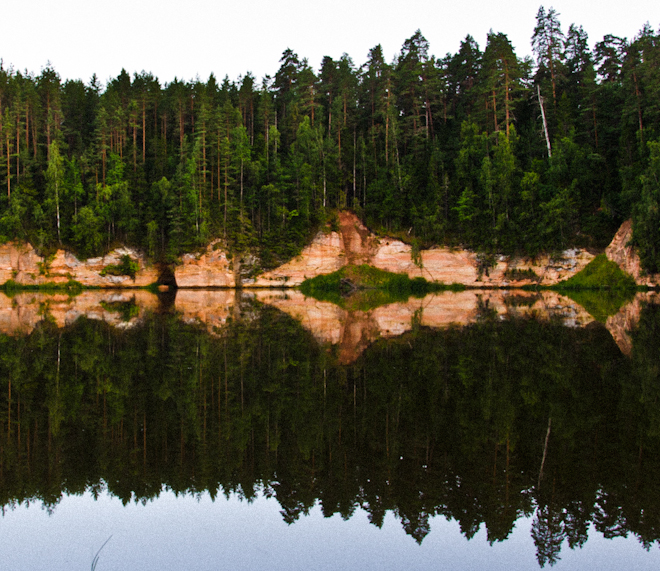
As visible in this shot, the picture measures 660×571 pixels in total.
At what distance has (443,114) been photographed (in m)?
68.2

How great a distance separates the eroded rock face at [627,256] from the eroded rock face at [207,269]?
1583 inches

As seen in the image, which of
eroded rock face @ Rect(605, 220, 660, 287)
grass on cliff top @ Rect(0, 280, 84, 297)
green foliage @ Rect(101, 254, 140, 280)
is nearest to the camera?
eroded rock face @ Rect(605, 220, 660, 287)

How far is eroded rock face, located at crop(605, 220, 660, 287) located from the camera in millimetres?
49219

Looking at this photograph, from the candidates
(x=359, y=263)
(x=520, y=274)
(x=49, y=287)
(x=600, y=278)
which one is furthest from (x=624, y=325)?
(x=49, y=287)

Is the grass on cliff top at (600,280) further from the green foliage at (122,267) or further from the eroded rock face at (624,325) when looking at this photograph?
the green foliage at (122,267)

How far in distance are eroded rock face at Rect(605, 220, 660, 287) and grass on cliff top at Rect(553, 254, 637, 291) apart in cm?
47

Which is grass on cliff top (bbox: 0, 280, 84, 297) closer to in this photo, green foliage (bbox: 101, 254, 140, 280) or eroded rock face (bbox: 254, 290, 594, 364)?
green foliage (bbox: 101, 254, 140, 280)

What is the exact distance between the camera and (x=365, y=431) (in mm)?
8078

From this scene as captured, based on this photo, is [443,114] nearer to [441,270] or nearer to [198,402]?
[441,270]

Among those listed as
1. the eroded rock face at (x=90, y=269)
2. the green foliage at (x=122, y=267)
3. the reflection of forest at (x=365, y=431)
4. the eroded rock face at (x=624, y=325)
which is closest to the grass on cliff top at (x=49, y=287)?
the eroded rock face at (x=90, y=269)

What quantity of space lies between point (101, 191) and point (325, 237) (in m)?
26.3

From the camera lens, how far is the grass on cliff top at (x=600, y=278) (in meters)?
49.3

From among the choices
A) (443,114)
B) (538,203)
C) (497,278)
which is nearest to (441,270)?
(497,278)

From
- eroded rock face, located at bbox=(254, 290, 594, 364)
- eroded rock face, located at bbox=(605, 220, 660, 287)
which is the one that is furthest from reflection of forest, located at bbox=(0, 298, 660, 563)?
eroded rock face, located at bbox=(605, 220, 660, 287)
